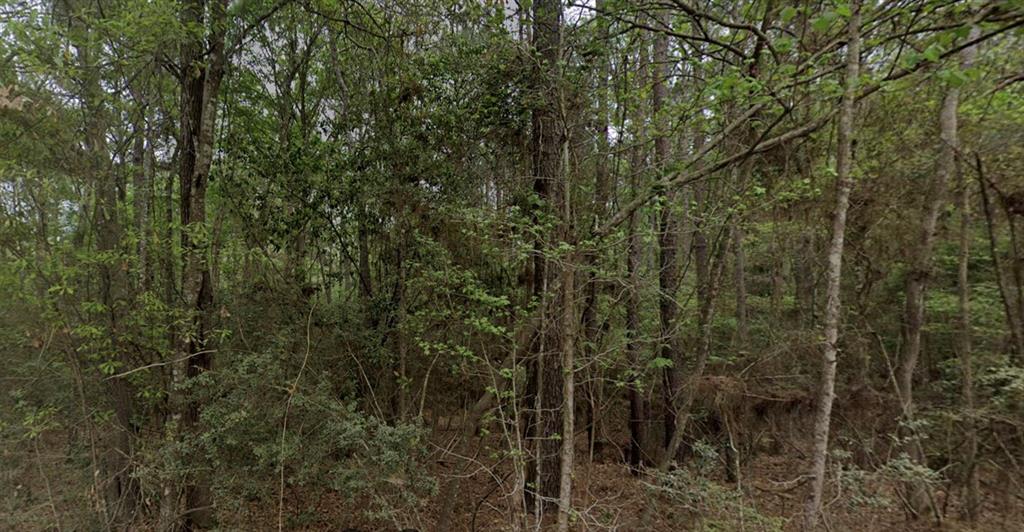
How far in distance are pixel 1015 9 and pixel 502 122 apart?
401 cm

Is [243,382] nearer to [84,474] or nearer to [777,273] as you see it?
[84,474]

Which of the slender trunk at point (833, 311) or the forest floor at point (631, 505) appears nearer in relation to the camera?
the slender trunk at point (833, 311)

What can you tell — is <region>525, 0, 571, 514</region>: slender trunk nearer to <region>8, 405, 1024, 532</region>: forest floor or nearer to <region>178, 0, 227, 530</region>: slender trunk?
<region>8, 405, 1024, 532</region>: forest floor

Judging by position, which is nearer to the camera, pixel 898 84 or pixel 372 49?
pixel 898 84

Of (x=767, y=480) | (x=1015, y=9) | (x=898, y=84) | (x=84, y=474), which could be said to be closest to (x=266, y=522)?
(x=84, y=474)

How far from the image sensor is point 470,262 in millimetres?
5047

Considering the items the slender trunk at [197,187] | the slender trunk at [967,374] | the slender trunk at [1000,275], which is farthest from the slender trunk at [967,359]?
the slender trunk at [197,187]

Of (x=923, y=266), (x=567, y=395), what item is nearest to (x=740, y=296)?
(x=923, y=266)

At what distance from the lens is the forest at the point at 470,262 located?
3.96 m

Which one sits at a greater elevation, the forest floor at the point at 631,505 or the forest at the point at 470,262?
the forest at the point at 470,262

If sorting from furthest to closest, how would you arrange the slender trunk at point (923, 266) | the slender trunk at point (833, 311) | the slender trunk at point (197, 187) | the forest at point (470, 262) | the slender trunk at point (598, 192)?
the slender trunk at point (598, 192), the slender trunk at point (197, 187), the slender trunk at point (923, 266), the forest at point (470, 262), the slender trunk at point (833, 311)

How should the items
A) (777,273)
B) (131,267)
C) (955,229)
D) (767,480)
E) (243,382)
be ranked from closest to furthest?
(243,382)
(131,267)
(955,229)
(767,480)
(777,273)

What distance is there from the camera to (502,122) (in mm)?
5027

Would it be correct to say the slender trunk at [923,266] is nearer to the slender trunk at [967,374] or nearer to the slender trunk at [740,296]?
the slender trunk at [967,374]
